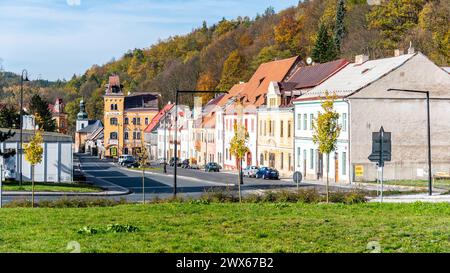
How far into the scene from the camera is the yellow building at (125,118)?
408 feet

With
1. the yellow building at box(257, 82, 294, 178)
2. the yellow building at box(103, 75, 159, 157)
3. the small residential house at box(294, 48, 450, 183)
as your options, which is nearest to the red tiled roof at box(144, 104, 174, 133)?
the yellow building at box(103, 75, 159, 157)

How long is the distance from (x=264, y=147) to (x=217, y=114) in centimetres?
1445

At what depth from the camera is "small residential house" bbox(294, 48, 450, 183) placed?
179 ft

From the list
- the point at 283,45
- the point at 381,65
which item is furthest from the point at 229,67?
the point at 381,65

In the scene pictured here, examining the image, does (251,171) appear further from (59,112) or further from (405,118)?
(59,112)

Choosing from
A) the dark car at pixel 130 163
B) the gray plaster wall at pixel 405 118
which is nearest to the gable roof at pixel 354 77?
the gray plaster wall at pixel 405 118

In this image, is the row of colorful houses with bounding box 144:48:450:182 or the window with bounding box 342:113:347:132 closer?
the row of colorful houses with bounding box 144:48:450:182

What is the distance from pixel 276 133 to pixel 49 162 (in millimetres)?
24139

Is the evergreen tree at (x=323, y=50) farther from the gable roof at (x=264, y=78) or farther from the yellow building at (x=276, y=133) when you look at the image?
the yellow building at (x=276, y=133)

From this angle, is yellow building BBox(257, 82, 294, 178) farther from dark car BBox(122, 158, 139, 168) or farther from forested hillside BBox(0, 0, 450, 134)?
forested hillside BBox(0, 0, 450, 134)

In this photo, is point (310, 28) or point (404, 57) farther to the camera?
point (310, 28)

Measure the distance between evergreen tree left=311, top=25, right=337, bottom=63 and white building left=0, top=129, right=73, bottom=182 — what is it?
5164cm

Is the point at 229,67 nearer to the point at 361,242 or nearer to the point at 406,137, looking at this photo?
the point at 406,137
